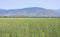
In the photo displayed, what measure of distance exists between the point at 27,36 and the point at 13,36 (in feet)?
0.94

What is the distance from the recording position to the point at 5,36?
134 inches


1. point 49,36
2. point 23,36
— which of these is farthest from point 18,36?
point 49,36

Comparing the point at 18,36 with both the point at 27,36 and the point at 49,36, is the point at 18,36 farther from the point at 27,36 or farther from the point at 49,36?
the point at 49,36

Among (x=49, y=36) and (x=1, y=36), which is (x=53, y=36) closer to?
(x=49, y=36)

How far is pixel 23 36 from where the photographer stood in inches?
135

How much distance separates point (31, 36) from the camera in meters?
3.42

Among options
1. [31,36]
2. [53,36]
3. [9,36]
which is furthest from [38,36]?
[9,36]

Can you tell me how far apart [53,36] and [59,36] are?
0.13 meters

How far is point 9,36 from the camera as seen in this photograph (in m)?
3.39

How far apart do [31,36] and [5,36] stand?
530mm

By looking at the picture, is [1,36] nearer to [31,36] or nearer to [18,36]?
[18,36]

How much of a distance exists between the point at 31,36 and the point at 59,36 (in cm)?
60

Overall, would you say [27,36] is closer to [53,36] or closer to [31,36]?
[31,36]

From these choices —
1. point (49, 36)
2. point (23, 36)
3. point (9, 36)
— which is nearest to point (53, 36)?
point (49, 36)
